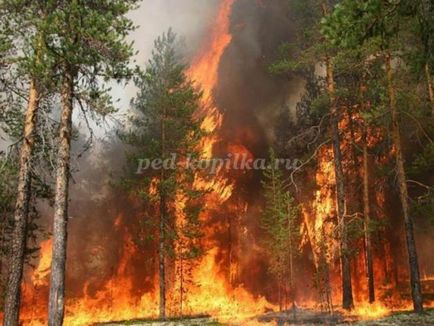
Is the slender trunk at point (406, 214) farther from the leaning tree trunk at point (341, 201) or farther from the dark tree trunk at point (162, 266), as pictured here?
the dark tree trunk at point (162, 266)

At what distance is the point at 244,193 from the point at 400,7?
28.1 meters

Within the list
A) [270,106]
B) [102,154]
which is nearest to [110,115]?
[102,154]

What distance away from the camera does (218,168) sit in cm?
3616

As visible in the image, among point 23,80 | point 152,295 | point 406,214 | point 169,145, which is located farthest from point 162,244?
point 406,214

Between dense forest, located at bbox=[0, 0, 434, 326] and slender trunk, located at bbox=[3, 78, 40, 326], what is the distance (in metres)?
0.06

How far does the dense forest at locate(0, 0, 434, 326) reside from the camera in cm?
1262

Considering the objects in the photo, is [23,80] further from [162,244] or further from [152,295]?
[152,295]

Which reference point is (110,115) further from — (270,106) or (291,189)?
(270,106)

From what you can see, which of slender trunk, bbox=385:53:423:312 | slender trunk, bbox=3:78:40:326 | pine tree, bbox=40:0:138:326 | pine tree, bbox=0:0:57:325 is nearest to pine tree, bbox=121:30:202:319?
pine tree, bbox=0:0:57:325

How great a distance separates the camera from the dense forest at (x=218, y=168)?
497 inches

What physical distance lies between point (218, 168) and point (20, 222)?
952 inches

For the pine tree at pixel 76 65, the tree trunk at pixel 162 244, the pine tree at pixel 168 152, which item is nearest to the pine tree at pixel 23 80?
the pine tree at pixel 76 65

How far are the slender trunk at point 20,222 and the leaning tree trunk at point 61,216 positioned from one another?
5.69 feet

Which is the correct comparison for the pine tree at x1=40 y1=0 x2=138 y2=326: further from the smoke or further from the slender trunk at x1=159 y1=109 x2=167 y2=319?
the smoke
